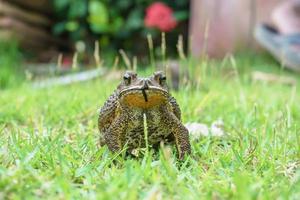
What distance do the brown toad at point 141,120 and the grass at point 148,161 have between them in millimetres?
75

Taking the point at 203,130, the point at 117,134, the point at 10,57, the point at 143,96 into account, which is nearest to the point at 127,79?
the point at 143,96

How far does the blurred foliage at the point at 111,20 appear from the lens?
8688mm

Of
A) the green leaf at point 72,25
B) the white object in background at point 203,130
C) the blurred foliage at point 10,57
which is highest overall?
the green leaf at point 72,25

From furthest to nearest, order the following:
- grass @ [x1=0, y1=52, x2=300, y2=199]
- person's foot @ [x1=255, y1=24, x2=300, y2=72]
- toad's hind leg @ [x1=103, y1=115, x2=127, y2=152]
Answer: person's foot @ [x1=255, y1=24, x2=300, y2=72] < toad's hind leg @ [x1=103, y1=115, x2=127, y2=152] < grass @ [x1=0, y1=52, x2=300, y2=199]

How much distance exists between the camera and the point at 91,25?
8.98 m

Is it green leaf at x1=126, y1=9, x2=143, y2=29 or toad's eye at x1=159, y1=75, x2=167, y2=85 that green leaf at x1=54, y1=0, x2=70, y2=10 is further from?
toad's eye at x1=159, y1=75, x2=167, y2=85

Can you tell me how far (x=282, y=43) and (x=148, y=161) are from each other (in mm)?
4556

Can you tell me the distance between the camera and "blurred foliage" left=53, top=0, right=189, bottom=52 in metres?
8.69

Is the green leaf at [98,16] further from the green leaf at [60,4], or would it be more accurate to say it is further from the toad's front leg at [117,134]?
the toad's front leg at [117,134]

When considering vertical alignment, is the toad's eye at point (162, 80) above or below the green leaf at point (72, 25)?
above

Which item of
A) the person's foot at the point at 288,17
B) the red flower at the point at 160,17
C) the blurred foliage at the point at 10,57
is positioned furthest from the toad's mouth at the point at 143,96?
the red flower at the point at 160,17

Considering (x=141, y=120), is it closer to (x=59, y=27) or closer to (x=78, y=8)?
(x=78, y=8)

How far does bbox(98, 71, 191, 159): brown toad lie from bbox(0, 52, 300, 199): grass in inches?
3.0

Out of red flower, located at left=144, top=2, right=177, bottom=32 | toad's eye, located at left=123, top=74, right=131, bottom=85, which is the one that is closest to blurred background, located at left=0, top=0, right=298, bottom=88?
red flower, located at left=144, top=2, right=177, bottom=32
